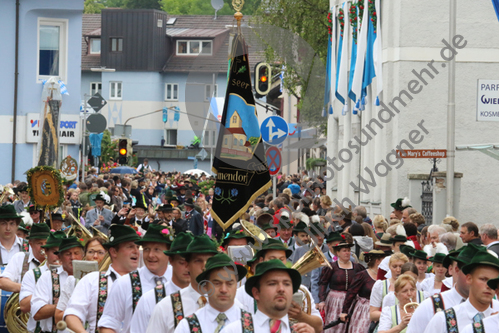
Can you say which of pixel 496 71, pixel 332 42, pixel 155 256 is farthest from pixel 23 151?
pixel 155 256

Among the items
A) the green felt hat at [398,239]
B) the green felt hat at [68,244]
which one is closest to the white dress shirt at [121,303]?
the green felt hat at [68,244]

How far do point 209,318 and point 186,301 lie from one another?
1.80 ft

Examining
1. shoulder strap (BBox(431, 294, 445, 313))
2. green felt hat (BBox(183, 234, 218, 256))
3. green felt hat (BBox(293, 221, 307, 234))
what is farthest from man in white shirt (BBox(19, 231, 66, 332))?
green felt hat (BBox(293, 221, 307, 234))

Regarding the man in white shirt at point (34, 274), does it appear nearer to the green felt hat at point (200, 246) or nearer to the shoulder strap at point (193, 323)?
the green felt hat at point (200, 246)

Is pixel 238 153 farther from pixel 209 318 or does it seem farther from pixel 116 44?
pixel 116 44

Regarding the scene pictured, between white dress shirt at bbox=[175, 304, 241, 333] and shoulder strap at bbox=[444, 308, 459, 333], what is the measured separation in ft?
4.77

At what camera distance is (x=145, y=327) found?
20.9 ft

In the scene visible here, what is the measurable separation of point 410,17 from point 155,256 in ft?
57.0

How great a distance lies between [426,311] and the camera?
20.9ft

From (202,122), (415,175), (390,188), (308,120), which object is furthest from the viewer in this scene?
(390,188)

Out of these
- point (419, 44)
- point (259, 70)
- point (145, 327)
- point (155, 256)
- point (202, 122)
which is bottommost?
point (145, 327)

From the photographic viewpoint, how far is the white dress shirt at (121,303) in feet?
22.4

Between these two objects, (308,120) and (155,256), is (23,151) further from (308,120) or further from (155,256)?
(155,256)

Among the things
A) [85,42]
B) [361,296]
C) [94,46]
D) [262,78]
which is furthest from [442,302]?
[85,42]
